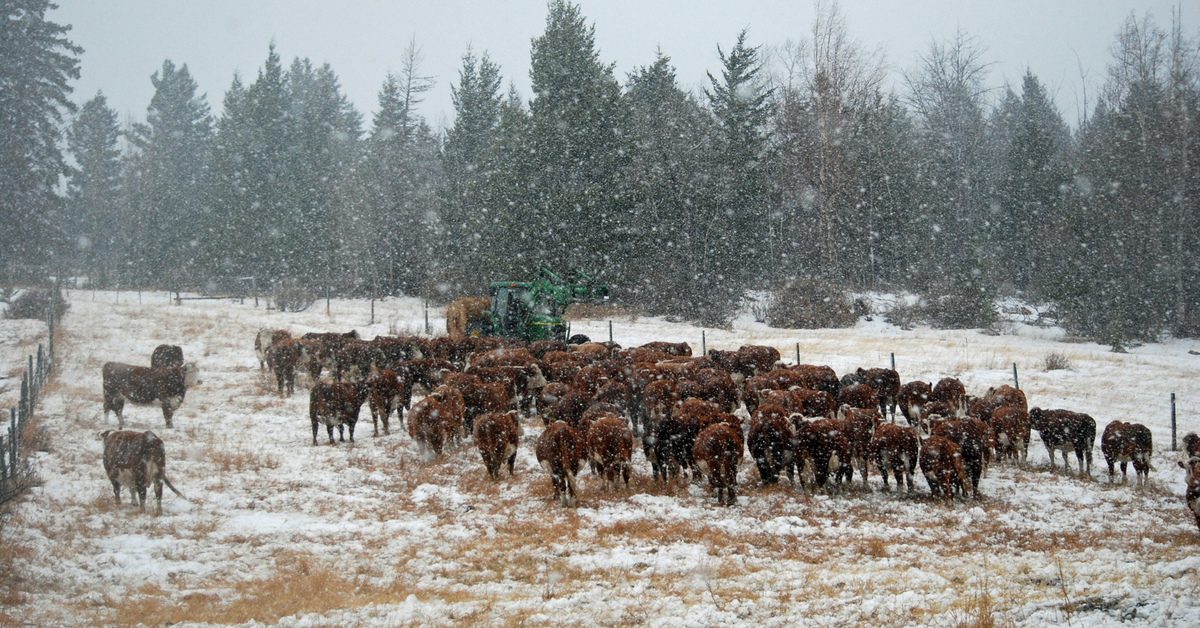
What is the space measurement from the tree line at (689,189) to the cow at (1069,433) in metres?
18.6

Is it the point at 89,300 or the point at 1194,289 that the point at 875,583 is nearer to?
the point at 1194,289

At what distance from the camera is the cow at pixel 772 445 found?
11.0m

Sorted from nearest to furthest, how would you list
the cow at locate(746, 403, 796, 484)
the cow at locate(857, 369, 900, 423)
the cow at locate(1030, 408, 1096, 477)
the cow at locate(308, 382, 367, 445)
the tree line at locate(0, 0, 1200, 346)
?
the cow at locate(746, 403, 796, 484)
the cow at locate(1030, 408, 1096, 477)
the cow at locate(308, 382, 367, 445)
the cow at locate(857, 369, 900, 423)
the tree line at locate(0, 0, 1200, 346)

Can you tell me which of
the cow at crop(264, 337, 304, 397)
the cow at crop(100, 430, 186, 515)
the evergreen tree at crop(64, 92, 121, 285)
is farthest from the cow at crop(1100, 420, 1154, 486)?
the evergreen tree at crop(64, 92, 121, 285)

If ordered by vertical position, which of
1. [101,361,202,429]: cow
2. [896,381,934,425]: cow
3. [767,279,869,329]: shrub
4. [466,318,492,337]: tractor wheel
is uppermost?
[767,279,869,329]: shrub

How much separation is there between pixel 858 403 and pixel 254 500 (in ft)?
34.5

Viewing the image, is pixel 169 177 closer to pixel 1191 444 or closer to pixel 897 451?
pixel 897 451

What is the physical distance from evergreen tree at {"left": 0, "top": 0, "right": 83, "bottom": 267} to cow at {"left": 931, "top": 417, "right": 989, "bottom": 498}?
39.0 metres

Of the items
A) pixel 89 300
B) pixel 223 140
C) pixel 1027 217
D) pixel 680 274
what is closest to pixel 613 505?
pixel 680 274

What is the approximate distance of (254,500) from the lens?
10.4 meters

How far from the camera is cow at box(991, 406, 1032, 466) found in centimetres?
1265

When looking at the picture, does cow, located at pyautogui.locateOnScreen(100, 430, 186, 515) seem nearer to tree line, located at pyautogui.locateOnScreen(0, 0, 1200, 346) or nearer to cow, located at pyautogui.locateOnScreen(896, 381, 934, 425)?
cow, located at pyautogui.locateOnScreen(896, 381, 934, 425)

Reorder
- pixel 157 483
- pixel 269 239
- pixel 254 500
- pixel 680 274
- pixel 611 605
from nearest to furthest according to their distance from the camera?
pixel 611 605, pixel 157 483, pixel 254 500, pixel 680 274, pixel 269 239

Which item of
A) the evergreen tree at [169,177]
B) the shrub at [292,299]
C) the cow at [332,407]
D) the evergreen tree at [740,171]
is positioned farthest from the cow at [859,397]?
the evergreen tree at [169,177]
